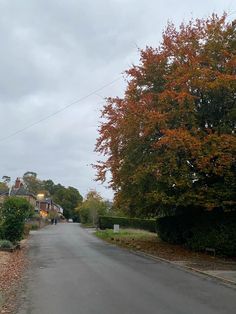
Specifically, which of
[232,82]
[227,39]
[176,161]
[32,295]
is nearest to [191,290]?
[32,295]

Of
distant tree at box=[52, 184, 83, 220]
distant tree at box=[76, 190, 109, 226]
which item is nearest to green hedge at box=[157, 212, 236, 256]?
distant tree at box=[76, 190, 109, 226]

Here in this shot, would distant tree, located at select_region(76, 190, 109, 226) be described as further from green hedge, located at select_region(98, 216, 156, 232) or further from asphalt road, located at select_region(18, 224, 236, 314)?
asphalt road, located at select_region(18, 224, 236, 314)

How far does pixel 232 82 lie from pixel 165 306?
47.1 feet

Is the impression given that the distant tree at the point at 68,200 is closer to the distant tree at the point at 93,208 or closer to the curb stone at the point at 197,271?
the distant tree at the point at 93,208

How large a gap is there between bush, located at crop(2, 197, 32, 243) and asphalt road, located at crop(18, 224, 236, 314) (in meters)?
10.9

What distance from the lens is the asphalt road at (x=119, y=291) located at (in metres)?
10.5

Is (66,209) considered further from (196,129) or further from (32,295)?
(32,295)

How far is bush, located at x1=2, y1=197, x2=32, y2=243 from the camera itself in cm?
3094

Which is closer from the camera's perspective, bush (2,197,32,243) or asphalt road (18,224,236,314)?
asphalt road (18,224,236,314)

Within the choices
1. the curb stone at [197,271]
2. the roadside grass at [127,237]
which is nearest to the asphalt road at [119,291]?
the curb stone at [197,271]

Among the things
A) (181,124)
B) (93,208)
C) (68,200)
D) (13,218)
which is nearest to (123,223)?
(93,208)

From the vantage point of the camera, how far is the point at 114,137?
2731cm

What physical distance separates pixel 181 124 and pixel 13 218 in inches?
527

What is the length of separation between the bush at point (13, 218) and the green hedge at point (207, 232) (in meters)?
9.75
